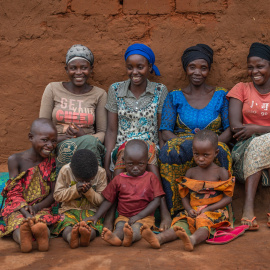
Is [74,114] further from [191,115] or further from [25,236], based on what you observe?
[25,236]

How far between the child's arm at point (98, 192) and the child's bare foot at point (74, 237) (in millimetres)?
488

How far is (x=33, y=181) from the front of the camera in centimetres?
420

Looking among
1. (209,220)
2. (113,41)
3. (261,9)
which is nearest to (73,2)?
(113,41)

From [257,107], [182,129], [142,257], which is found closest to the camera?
[142,257]

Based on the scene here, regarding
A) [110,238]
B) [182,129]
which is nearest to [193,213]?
[110,238]

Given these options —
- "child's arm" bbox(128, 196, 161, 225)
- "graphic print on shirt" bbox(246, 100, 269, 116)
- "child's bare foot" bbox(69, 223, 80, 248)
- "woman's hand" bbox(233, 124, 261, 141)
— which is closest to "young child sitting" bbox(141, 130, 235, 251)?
"child's arm" bbox(128, 196, 161, 225)

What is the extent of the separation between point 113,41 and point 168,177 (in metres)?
1.84

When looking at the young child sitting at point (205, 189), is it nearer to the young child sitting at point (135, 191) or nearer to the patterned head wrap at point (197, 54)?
the young child sitting at point (135, 191)

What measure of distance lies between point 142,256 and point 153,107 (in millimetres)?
1977

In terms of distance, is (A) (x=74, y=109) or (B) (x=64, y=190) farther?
(A) (x=74, y=109)

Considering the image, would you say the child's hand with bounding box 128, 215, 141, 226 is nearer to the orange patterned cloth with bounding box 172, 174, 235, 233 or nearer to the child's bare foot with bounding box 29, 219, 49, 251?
the orange patterned cloth with bounding box 172, 174, 235, 233

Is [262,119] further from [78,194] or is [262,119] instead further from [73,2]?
[73,2]

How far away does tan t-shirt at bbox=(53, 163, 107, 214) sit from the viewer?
3994 millimetres

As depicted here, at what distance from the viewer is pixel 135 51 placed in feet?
16.0
